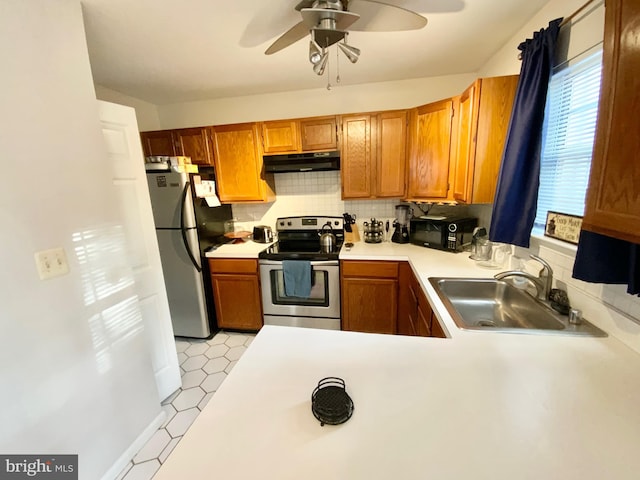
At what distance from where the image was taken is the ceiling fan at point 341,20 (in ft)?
3.66

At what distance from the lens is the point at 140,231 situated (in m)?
1.69

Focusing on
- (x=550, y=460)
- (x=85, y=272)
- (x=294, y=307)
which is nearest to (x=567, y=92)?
(x=550, y=460)

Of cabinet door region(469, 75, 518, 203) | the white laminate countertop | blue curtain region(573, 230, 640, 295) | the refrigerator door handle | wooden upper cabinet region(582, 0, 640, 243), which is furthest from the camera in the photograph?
the refrigerator door handle

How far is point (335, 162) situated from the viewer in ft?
8.28

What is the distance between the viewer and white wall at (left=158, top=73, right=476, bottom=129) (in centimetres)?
250

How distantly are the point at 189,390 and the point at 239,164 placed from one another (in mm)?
2023

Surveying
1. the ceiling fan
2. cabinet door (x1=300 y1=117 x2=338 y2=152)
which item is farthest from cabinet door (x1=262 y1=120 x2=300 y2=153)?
the ceiling fan

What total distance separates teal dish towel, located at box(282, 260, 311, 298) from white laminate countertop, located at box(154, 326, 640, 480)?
1382mm

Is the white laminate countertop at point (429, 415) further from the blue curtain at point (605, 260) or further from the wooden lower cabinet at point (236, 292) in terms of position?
the wooden lower cabinet at point (236, 292)

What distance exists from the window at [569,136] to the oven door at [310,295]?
1.53 m

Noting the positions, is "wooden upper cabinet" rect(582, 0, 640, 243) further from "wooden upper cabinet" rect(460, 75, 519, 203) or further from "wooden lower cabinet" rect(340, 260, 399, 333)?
"wooden lower cabinet" rect(340, 260, 399, 333)

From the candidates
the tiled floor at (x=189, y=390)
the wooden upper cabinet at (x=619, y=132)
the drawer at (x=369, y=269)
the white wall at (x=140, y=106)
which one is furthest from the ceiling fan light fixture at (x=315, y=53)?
the white wall at (x=140, y=106)

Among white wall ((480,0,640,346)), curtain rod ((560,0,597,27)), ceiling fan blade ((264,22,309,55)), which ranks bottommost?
white wall ((480,0,640,346))

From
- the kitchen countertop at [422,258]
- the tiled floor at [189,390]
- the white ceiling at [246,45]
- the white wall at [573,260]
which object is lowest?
the tiled floor at [189,390]
